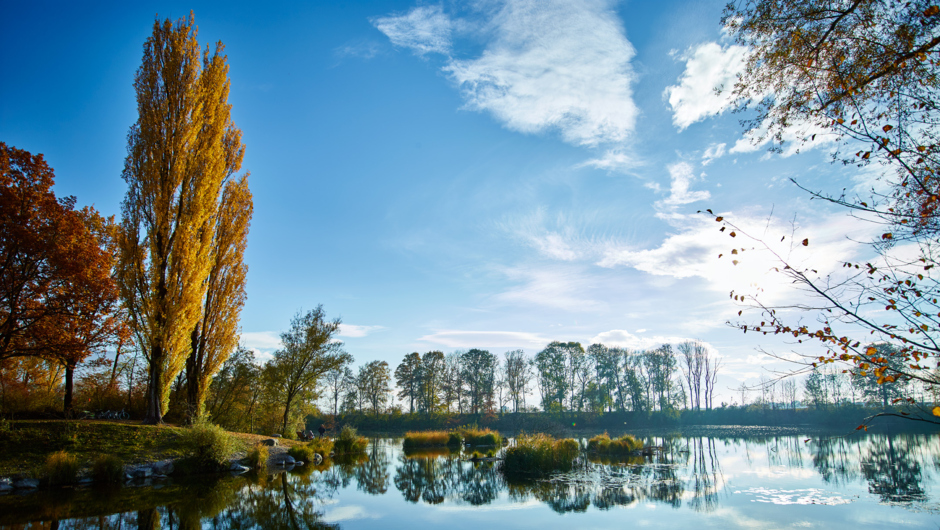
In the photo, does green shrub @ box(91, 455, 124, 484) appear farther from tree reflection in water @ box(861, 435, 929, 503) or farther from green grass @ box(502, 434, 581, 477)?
tree reflection in water @ box(861, 435, 929, 503)

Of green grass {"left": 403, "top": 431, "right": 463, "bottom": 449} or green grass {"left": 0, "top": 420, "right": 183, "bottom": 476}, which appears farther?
green grass {"left": 403, "top": 431, "right": 463, "bottom": 449}

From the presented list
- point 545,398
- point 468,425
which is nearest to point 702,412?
point 545,398

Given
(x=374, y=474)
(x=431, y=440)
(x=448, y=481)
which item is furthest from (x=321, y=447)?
(x=448, y=481)

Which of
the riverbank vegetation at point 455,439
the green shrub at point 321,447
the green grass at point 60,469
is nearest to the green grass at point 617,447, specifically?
the riverbank vegetation at point 455,439

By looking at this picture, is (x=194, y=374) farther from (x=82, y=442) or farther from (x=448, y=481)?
(x=448, y=481)

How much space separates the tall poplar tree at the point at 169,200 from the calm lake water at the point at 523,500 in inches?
205

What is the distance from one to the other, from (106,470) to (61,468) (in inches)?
36.4

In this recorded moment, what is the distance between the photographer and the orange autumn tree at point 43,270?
12.4m

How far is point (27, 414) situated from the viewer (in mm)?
14500

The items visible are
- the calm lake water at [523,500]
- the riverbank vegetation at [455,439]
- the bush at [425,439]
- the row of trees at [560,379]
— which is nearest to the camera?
the calm lake water at [523,500]

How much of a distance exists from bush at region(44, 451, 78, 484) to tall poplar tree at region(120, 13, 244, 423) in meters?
3.58

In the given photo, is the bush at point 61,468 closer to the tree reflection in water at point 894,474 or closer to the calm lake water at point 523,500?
the calm lake water at point 523,500

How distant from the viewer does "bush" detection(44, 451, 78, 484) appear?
33.6 ft

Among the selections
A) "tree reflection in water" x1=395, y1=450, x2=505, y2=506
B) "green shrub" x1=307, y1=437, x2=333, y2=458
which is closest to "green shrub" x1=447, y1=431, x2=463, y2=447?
"tree reflection in water" x1=395, y1=450, x2=505, y2=506
